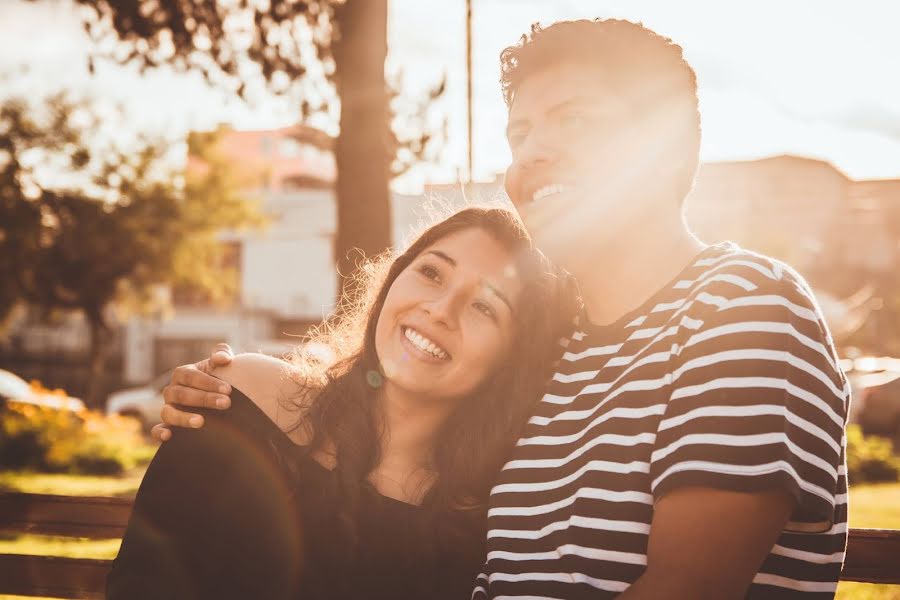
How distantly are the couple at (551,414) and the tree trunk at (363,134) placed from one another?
3636mm

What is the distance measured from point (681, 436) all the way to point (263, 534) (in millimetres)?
1483

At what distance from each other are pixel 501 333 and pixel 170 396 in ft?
3.92

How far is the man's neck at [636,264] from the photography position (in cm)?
253

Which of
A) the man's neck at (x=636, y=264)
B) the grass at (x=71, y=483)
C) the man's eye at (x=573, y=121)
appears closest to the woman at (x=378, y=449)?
the man's neck at (x=636, y=264)

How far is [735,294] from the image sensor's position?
6.80ft

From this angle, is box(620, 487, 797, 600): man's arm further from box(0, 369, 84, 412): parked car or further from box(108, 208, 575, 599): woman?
box(0, 369, 84, 412): parked car

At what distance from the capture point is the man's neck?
253 cm

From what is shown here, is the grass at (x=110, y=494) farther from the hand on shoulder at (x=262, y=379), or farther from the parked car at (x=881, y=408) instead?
the parked car at (x=881, y=408)

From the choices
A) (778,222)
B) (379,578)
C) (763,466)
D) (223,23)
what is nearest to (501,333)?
(379,578)

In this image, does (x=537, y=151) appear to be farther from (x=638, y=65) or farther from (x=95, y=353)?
(x=95, y=353)

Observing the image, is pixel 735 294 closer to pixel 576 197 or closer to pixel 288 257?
pixel 576 197

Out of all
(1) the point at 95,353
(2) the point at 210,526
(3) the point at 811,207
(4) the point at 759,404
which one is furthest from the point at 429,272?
(3) the point at 811,207

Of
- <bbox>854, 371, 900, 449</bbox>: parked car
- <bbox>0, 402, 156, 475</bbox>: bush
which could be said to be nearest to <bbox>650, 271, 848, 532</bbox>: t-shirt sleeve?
<bbox>0, 402, 156, 475</bbox>: bush

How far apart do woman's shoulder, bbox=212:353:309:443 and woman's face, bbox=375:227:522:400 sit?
0.35 meters
